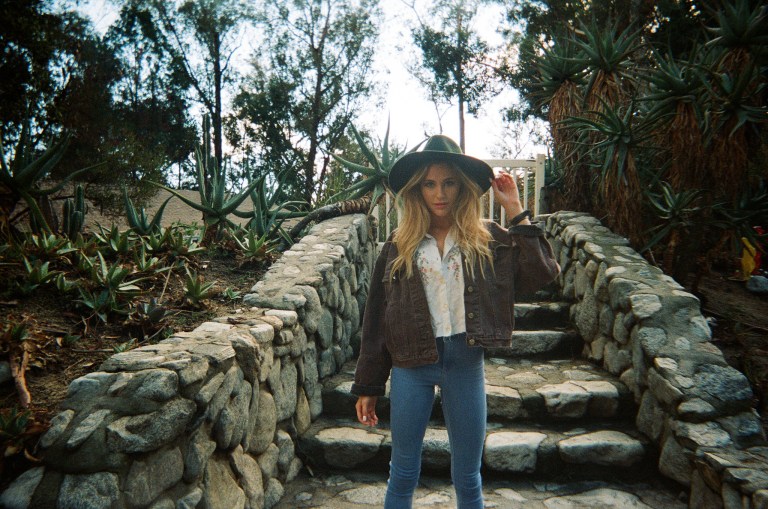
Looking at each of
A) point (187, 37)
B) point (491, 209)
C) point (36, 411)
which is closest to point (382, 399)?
point (36, 411)

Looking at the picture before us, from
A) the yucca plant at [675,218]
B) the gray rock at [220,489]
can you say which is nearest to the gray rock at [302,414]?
the gray rock at [220,489]

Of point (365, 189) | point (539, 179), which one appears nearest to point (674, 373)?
point (365, 189)

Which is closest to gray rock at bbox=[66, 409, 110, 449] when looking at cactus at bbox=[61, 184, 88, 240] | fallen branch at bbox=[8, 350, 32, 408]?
fallen branch at bbox=[8, 350, 32, 408]

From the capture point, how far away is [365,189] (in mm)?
5852

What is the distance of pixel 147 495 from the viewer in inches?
79.7

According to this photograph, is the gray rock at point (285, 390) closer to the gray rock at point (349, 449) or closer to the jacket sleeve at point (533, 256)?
the gray rock at point (349, 449)

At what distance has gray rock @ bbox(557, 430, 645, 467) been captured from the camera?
327 cm

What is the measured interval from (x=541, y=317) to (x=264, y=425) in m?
2.92

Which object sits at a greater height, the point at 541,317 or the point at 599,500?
the point at 541,317

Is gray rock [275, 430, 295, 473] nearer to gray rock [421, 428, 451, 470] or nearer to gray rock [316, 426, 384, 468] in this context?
gray rock [316, 426, 384, 468]

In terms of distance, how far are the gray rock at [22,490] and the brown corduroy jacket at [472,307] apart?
1.14 meters

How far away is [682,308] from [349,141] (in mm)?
14232

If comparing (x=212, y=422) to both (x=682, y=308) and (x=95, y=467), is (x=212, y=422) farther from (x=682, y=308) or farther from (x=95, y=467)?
(x=682, y=308)

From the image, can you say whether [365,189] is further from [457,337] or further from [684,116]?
[457,337]
